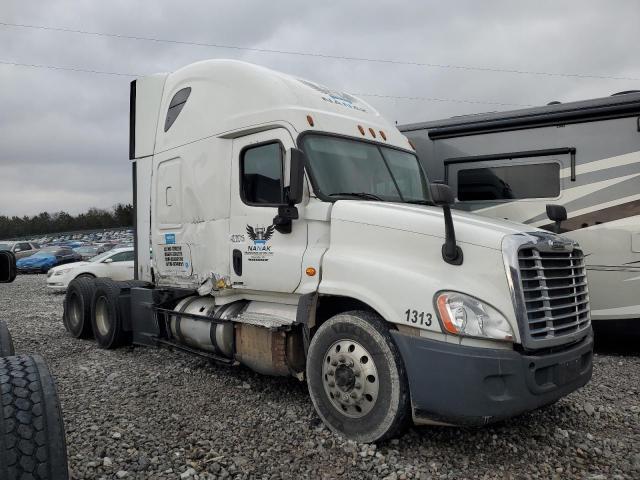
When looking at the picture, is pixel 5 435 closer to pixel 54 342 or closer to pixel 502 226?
pixel 502 226

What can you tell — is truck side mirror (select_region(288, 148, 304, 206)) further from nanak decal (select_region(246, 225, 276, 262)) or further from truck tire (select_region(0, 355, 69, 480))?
truck tire (select_region(0, 355, 69, 480))

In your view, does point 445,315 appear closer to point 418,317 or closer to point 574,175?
point 418,317

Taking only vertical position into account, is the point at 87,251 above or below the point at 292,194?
below

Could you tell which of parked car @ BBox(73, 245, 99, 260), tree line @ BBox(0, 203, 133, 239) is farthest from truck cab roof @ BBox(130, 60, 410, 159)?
tree line @ BBox(0, 203, 133, 239)

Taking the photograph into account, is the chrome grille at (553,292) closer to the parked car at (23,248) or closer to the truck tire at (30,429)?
the truck tire at (30,429)

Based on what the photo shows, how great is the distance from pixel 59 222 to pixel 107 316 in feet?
241

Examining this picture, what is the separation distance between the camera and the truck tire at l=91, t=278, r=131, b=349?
703cm

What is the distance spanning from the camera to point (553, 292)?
3816 millimetres

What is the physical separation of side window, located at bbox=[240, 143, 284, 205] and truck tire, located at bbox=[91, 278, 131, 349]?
3.09m

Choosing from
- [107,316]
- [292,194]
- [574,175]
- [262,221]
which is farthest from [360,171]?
[107,316]

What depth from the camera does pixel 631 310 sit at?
625 cm

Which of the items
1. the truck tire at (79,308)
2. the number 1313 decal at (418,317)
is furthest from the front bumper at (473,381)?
the truck tire at (79,308)

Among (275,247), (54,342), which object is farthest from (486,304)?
(54,342)

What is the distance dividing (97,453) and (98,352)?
3.69 metres
